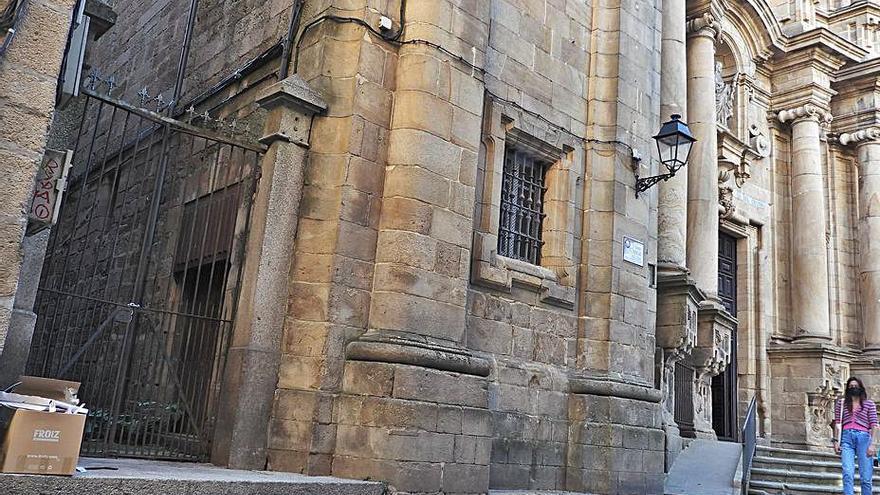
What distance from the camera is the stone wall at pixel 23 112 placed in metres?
4.25

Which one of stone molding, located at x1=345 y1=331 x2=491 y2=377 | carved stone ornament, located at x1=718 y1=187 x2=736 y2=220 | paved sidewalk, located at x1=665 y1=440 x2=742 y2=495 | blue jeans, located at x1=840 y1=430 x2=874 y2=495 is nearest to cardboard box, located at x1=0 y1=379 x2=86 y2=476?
stone molding, located at x1=345 y1=331 x2=491 y2=377

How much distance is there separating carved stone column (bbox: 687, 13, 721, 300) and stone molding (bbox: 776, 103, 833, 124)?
3809 mm

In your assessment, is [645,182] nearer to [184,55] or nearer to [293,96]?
[293,96]

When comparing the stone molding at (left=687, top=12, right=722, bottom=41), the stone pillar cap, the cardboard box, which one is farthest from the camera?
the stone molding at (left=687, top=12, right=722, bottom=41)

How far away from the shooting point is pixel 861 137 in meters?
18.0

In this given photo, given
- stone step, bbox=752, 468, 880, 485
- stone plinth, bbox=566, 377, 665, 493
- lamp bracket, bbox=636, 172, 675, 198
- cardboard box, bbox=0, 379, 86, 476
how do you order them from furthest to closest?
stone step, bbox=752, 468, 880, 485 < lamp bracket, bbox=636, 172, 675, 198 < stone plinth, bbox=566, 377, 665, 493 < cardboard box, bbox=0, 379, 86, 476

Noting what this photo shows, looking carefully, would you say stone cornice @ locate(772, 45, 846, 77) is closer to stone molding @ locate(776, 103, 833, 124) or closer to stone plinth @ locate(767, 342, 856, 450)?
stone molding @ locate(776, 103, 833, 124)

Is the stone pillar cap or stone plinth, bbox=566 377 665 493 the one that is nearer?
the stone pillar cap

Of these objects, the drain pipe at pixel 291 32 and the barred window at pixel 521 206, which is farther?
the barred window at pixel 521 206

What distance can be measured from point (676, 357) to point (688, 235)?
333cm

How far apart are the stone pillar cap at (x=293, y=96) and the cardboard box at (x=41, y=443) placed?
3323 mm

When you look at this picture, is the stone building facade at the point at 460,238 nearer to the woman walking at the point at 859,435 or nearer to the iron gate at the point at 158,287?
the iron gate at the point at 158,287

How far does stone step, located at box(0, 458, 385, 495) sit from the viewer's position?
4298 mm

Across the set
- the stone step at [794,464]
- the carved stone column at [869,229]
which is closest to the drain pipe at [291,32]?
the stone step at [794,464]
